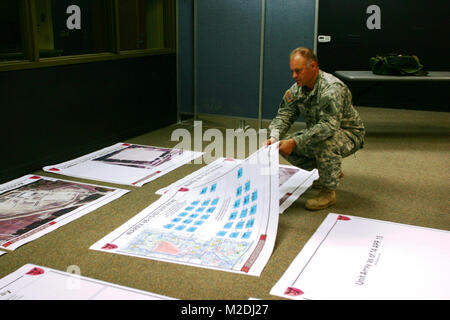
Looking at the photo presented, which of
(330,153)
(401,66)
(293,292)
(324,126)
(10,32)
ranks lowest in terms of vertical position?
(293,292)

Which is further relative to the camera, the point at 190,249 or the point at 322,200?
the point at 322,200

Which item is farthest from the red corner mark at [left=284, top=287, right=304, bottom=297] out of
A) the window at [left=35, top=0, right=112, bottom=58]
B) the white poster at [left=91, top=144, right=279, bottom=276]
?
the window at [left=35, top=0, right=112, bottom=58]

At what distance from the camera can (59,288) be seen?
5.14ft

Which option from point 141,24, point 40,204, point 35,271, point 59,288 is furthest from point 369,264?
point 141,24

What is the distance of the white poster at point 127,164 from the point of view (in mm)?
2738

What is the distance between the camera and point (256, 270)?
1.71 m

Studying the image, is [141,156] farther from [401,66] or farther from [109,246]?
[401,66]

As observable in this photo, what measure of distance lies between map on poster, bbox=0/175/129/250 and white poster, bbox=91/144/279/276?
0.30 metres

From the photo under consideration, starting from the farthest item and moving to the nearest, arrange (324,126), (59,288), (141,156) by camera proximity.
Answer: (141,156), (324,126), (59,288)

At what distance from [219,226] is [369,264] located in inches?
24.1

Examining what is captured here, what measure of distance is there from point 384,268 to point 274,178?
569 millimetres

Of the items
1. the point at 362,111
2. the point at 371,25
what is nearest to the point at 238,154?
the point at 362,111

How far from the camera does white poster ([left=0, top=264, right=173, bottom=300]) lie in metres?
1.52

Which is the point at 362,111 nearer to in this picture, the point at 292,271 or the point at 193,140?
the point at 193,140
